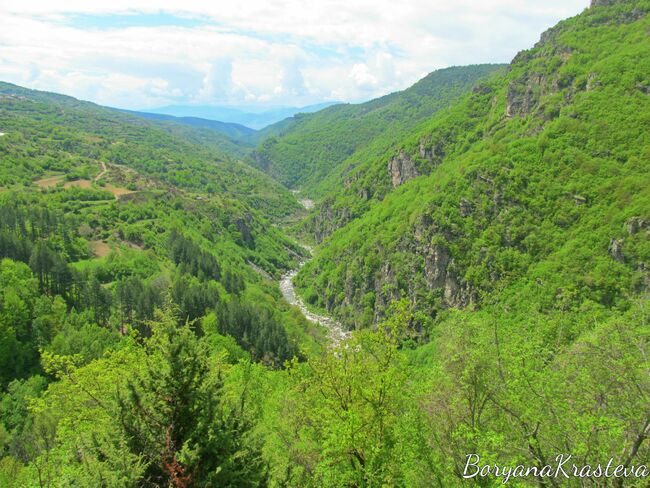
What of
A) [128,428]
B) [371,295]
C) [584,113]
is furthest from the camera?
[371,295]

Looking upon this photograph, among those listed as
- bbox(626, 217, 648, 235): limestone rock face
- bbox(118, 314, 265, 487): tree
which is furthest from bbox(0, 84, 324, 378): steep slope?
bbox(626, 217, 648, 235): limestone rock face

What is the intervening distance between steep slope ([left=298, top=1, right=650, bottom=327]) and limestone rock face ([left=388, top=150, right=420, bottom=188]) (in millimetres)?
18410

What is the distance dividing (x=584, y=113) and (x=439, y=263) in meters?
53.6

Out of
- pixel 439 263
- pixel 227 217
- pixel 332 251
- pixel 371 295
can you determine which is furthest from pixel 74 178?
pixel 439 263

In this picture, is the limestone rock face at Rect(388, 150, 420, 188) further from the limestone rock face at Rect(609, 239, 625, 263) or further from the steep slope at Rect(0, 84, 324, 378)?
the limestone rock face at Rect(609, 239, 625, 263)

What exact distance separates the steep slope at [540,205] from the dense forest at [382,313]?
58 centimetres

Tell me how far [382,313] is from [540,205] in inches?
2102

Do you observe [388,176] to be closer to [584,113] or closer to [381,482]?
[584,113]

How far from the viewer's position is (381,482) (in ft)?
67.8

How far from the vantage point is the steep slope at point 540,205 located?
3307 inches

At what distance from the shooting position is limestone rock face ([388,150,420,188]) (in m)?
180

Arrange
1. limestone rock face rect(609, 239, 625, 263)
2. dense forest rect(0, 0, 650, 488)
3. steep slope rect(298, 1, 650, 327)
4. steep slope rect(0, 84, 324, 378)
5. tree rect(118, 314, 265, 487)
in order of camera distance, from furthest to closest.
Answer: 1. steep slope rect(298, 1, 650, 327)
2. limestone rock face rect(609, 239, 625, 263)
3. steep slope rect(0, 84, 324, 378)
4. dense forest rect(0, 0, 650, 488)
5. tree rect(118, 314, 265, 487)

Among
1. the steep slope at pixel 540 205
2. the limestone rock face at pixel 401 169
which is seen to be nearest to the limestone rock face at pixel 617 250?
the steep slope at pixel 540 205

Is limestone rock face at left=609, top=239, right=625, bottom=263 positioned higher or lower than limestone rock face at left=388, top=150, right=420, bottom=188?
lower
